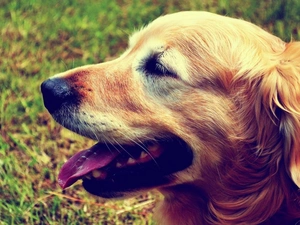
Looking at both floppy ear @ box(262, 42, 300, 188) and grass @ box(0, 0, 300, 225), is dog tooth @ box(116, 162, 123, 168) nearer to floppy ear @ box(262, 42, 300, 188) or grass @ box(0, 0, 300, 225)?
grass @ box(0, 0, 300, 225)

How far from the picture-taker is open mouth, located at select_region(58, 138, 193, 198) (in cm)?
285

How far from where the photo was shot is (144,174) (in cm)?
293

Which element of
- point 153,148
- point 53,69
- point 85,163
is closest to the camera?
point 153,148

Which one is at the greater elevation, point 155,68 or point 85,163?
point 155,68

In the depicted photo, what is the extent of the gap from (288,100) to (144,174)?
0.84 meters

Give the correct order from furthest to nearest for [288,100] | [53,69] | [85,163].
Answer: [53,69], [85,163], [288,100]

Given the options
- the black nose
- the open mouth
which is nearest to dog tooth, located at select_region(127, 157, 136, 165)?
the open mouth

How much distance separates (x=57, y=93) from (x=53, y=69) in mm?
2111

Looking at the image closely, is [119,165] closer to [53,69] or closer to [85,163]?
[85,163]

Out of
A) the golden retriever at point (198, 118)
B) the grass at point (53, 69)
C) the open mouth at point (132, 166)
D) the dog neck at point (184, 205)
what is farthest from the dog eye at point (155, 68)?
the grass at point (53, 69)

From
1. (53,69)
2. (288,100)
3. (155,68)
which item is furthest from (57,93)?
(53,69)

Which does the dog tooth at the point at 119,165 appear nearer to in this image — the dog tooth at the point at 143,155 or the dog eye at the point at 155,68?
the dog tooth at the point at 143,155

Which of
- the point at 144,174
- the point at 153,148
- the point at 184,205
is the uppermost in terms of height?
the point at 153,148

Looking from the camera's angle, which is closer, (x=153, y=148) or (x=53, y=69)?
(x=153, y=148)
